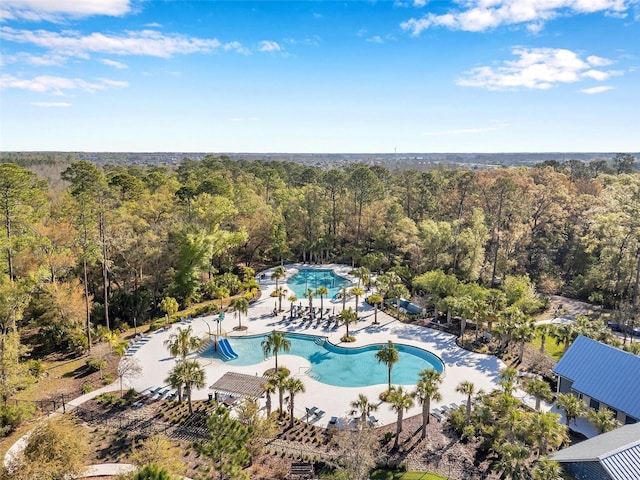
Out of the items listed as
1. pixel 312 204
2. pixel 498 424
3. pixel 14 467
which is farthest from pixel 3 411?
pixel 312 204

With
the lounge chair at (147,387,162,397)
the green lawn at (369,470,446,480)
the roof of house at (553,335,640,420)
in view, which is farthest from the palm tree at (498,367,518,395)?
the lounge chair at (147,387,162,397)

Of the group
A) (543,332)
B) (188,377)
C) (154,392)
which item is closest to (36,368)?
(154,392)

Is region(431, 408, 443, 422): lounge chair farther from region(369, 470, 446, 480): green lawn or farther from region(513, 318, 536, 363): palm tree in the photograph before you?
region(513, 318, 536, 363): palm tree

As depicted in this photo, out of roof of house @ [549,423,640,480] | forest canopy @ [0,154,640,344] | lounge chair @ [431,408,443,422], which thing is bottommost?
lounge chair @ [431,408,443,422]

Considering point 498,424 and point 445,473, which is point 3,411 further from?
point 498,424

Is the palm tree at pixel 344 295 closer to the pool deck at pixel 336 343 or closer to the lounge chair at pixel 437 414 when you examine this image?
the pool deck at pixel 336 343
